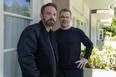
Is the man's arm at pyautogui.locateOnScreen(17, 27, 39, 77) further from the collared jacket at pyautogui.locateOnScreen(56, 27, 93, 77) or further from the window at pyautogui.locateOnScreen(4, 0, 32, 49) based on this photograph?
the collared jacket at pyautogui.locateOnScreen(56, 27, 93, 77)

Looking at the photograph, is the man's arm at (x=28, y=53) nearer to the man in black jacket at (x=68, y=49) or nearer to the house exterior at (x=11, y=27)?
the house exterior at (x=11, y=27)

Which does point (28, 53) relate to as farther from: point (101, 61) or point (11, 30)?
point (101, 61)

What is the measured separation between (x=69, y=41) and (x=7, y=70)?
976mm

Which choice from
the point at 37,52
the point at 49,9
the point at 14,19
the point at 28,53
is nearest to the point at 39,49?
the point at 37,52

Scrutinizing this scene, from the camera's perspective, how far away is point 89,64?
6398 mm

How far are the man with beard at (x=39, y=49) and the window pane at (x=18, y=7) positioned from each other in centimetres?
42

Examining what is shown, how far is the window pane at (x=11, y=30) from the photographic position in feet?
8.33

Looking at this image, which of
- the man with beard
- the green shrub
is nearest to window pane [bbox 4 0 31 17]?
the man with beard

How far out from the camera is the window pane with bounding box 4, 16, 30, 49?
2.54m

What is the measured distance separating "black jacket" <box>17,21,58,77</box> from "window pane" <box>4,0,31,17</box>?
442 mm

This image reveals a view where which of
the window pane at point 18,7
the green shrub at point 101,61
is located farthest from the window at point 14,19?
the green shrub at point 101,61

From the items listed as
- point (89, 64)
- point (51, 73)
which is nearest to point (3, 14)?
point (51, 73)

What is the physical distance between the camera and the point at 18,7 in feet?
9.44

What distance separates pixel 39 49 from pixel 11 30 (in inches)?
21.3
